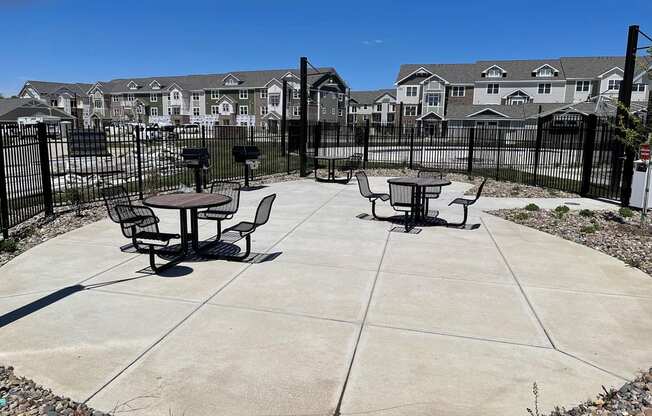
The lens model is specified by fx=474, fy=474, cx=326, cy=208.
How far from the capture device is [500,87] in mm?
69312

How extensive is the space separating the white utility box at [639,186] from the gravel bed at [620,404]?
8.79 meters

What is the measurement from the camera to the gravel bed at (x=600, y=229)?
25.8 feet

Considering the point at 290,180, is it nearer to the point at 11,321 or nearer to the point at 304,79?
the point at 304,79

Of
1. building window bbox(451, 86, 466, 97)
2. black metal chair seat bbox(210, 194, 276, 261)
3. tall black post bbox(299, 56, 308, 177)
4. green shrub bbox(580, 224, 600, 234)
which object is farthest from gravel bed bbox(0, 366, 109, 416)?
building window bbox(451, 86, 466, 97)

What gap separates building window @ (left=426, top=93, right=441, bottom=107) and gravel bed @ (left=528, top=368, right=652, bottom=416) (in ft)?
237

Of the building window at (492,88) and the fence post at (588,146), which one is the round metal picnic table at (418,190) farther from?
the building window at (492,88)

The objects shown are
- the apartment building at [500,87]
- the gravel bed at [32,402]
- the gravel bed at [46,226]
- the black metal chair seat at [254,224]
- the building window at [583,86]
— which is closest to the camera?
the gravel bed at [32,402]

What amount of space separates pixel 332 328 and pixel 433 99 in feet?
236

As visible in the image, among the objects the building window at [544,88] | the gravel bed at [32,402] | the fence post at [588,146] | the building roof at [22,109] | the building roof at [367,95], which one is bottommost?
the gravel bed at [32,402]

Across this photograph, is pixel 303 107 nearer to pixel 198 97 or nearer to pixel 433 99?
pixel 433 99

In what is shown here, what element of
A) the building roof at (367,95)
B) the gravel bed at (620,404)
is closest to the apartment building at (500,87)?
the building roof at (367,95)

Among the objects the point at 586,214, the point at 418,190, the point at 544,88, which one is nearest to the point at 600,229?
the point at 586,214

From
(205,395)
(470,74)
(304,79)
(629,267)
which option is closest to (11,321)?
(205,395)

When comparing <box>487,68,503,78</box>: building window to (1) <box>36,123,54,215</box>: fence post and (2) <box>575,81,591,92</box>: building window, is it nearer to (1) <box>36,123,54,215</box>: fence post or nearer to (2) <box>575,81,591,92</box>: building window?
(2) <box>575,81,591,92</box>: building window
